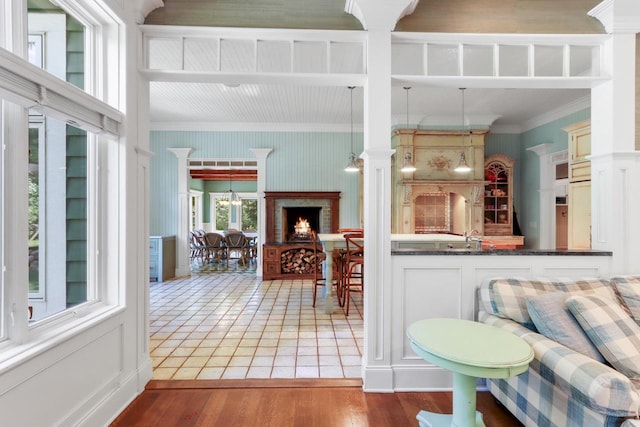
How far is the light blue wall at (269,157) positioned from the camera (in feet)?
19.5

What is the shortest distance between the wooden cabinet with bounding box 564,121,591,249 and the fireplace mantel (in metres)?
3.57

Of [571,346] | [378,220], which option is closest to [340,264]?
[378,220]

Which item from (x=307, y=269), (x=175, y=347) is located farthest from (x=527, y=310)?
(x=307, y=269)

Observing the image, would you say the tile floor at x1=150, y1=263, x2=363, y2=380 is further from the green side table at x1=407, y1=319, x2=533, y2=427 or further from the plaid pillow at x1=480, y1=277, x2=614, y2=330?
the plaid pillow at x1=480, y1=277, x2=614, y2=330

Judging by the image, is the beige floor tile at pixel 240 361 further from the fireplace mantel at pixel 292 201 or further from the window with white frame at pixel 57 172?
the fireplace mantel at pixel 292 201

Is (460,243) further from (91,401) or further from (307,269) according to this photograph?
(91,401)

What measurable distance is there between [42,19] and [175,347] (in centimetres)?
264

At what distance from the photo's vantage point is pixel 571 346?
1.60m

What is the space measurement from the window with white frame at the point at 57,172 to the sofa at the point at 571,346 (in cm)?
253

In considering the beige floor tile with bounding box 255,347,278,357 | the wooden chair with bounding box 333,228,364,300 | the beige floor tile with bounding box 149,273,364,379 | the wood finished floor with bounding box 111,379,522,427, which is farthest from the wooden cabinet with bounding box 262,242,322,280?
the wood finished floor with bounding box 111,379,522,427

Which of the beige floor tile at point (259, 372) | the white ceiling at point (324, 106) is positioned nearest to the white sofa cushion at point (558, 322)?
the beige floor tile at point (259, 372)

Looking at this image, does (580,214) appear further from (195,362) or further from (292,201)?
(195,362)

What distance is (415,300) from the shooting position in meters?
2.22

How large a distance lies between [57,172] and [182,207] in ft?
14.2
